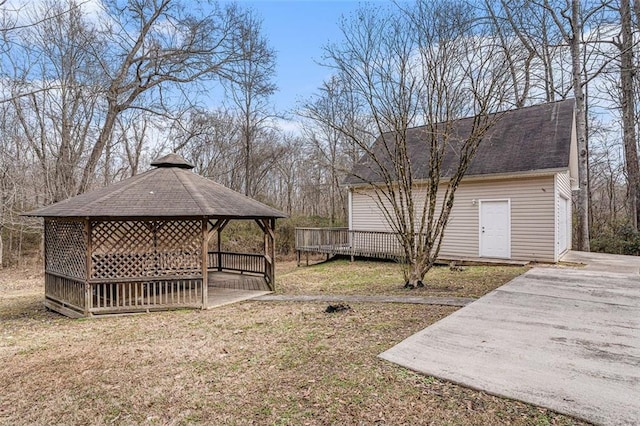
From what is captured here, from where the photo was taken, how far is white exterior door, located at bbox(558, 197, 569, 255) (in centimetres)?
1182

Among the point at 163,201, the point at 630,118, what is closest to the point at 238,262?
the point at 163,201

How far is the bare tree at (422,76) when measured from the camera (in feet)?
25.3

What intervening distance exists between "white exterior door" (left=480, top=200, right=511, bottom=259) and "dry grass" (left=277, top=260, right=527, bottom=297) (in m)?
1.03

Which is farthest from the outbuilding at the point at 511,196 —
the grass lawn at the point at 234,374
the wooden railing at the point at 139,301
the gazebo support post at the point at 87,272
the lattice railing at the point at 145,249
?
the gazebo support post at the point at 87,272

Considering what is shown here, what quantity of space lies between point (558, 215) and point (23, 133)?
64.9ft

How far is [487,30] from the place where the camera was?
8.26 meters

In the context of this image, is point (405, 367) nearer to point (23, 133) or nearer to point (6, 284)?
point (6, 284)

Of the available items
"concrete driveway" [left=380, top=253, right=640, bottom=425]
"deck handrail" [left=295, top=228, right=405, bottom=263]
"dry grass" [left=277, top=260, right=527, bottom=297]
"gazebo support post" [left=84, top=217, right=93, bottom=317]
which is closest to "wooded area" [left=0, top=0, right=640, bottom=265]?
"deck handrail" [left=295, top=228, right=405, bottom=263]

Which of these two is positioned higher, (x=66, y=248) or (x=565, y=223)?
(x=565, y=223)

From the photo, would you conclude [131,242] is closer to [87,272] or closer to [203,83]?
[87,272]

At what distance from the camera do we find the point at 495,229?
12.1 metres

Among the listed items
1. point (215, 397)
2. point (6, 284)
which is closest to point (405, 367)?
point (215, 397)

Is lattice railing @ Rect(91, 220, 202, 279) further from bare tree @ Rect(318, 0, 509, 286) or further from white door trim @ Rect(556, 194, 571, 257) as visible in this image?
white door trim @ Rect(556, 194, 571, 257)

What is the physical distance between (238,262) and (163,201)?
197 inches
